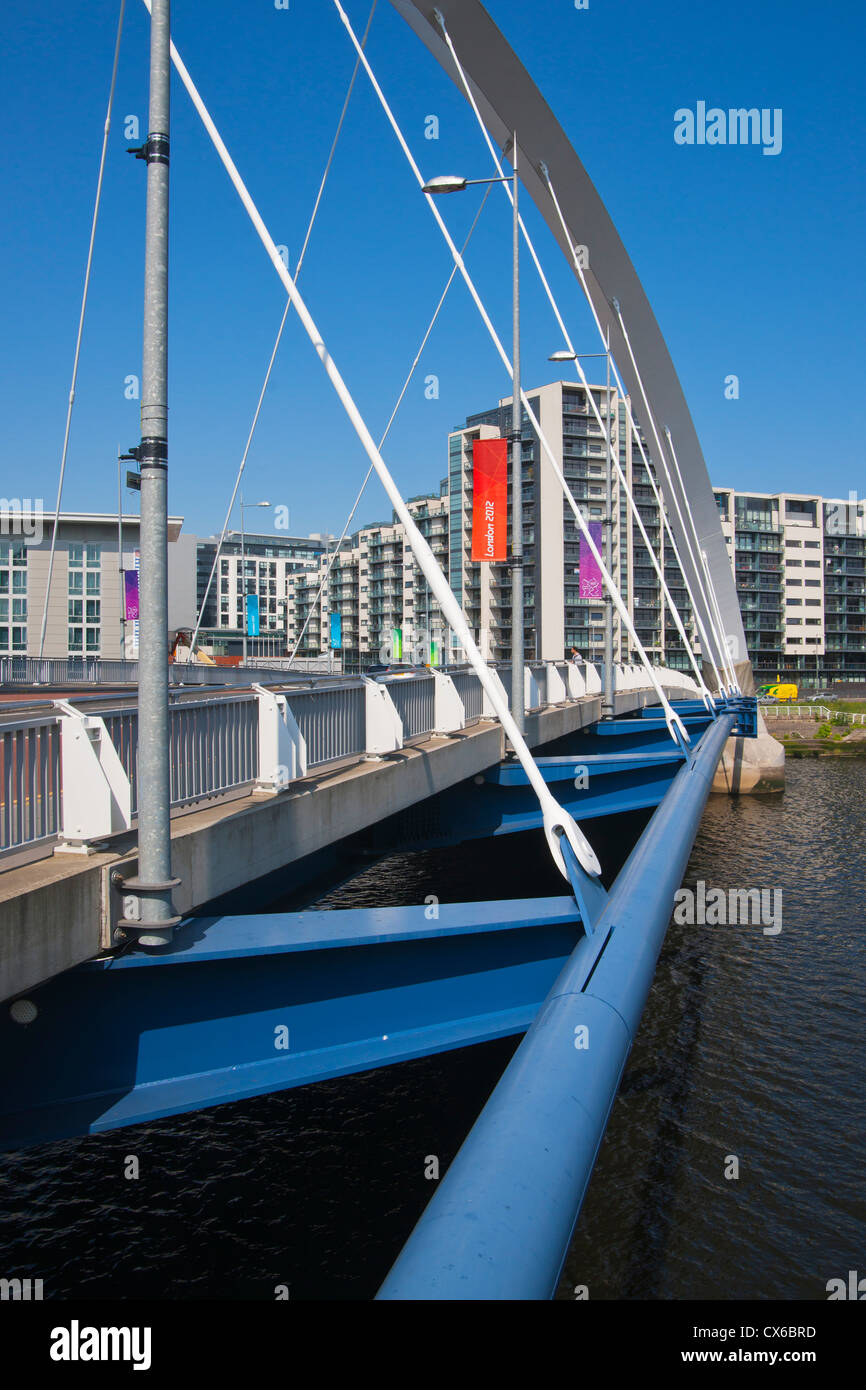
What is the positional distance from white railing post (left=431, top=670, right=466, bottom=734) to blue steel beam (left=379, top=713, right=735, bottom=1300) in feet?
26.4

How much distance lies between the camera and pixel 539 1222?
8.00 ft

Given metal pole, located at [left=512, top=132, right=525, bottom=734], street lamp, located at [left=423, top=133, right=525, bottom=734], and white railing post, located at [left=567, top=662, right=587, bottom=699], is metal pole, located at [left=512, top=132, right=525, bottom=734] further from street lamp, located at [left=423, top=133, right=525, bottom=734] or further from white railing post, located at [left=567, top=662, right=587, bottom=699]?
white railing post, located at [left=567, top=662, right=587, bottom=699]

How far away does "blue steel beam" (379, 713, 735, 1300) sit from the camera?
223cm

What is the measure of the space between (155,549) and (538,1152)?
3409mm

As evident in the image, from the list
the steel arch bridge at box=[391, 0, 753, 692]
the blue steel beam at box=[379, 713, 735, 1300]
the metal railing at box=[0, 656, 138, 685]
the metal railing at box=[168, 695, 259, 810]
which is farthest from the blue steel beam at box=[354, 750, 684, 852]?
the metal railing at box=[0, 656, 138, 685]

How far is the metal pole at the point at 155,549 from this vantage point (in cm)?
491

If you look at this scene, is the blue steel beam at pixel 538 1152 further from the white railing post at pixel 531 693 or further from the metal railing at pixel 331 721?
the white railing post at pixel 531 693

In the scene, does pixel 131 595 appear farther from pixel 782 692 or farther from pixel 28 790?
pixel 782 692

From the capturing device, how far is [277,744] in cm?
798

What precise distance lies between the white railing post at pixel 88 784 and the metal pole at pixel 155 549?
1.96ft

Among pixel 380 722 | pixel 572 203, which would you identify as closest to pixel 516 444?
pixel 380 722

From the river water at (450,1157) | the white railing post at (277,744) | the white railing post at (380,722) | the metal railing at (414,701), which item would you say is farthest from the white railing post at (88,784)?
the river water at (450,1157)
